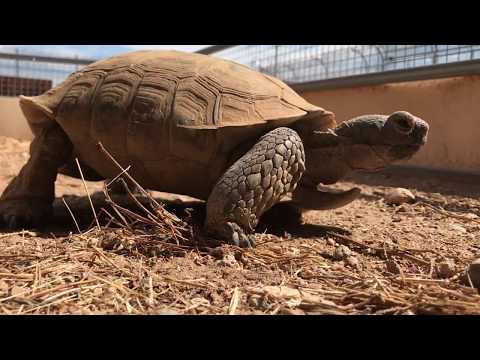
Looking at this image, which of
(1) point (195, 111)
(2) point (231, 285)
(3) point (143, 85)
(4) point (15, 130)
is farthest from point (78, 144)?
(4) point (15, 130)

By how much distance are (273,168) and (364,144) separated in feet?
2.52

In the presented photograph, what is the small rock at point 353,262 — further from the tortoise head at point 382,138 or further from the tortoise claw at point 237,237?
the tortoise head at point 382,138

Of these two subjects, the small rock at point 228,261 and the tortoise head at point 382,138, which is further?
the tortoise head at point 382,138

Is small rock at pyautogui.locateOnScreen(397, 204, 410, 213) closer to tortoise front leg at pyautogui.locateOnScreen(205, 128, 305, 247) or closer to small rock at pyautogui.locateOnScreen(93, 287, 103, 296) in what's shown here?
tortoise front leg at pyautogui.locateOnScreen(205, 128, 305, 247)

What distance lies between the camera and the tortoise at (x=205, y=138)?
248 centimetres

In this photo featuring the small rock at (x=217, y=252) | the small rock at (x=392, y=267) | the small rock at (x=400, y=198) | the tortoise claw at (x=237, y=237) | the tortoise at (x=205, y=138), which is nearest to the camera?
the small rock at (x=392, y=267)

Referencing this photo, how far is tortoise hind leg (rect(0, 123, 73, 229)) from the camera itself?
3.10 meters

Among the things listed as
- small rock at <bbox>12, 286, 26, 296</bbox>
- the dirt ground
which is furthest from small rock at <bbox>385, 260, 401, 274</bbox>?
small rock at <bbox>12, 286, 26, 296</bbox>

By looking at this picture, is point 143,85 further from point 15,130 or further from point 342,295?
point 15,130

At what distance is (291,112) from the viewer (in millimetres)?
2820

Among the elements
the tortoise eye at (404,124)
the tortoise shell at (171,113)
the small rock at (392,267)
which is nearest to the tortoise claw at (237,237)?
the tortoise shell at (171,113)

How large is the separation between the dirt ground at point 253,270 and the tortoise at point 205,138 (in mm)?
255
